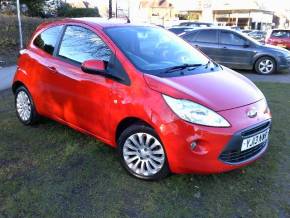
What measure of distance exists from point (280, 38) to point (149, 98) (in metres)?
17.1

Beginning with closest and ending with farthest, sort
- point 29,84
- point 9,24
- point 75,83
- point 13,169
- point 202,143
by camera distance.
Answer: point 202,143, point 13,169, point 75,83, point 29,84, point 9,24

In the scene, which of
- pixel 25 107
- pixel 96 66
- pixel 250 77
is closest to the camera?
pixel 96 66

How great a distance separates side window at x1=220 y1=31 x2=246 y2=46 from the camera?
1188cm

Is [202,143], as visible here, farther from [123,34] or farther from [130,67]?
[123,34]

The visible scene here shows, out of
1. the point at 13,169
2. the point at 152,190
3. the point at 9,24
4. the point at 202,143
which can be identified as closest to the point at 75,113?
the point at 13,169

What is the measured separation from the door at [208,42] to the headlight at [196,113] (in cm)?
892

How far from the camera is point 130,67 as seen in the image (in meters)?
3.85

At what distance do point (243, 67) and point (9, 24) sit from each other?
29.9ft

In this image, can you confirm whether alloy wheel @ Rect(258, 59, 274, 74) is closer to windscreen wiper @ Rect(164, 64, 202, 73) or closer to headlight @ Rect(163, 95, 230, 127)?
windscreen wiper @ Rect(164, 64, 202, 73)

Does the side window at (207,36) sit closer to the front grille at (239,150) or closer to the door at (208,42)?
the door at (208,42)

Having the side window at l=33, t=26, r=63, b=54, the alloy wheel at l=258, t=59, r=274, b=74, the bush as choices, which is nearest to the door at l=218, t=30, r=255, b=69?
the alloy wheel at l=258, t=59, r=274, b=74

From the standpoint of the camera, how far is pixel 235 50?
11828mm

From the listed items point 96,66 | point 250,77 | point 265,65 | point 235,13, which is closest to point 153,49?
point 96,66

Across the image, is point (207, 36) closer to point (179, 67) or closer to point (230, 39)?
point (230, 39)
